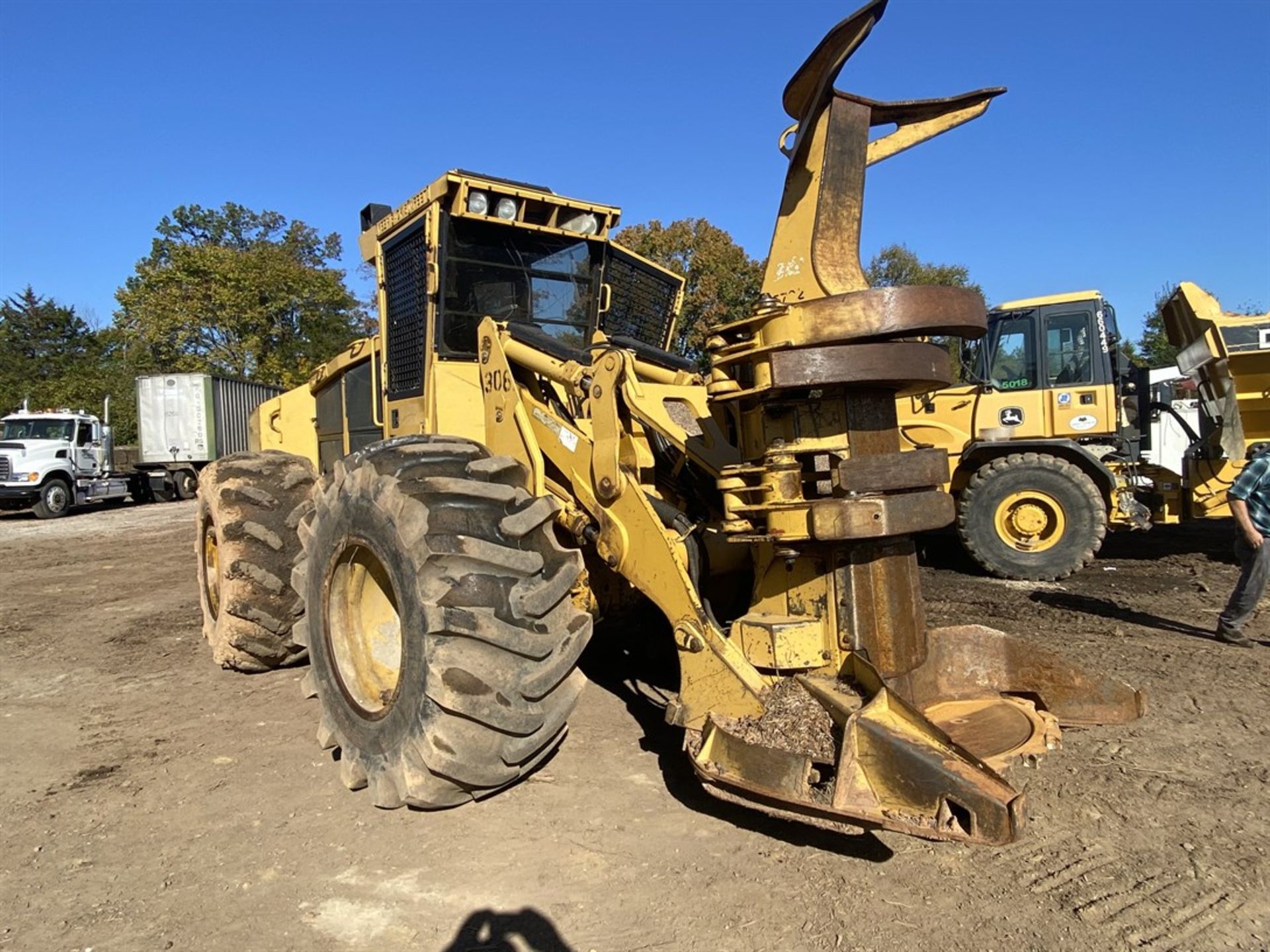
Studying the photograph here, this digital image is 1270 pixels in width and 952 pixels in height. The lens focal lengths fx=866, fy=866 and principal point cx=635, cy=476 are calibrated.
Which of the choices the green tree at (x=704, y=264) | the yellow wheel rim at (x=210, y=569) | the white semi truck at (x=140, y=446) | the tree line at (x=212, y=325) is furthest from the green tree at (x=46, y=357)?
the yellow wheel rim at (x=210, y=569)

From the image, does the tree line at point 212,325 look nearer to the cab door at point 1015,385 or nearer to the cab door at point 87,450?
the cab door at point 87,450

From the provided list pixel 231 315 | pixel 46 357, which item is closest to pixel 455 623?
pixel 231 315

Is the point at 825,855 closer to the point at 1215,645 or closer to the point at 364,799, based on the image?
the point at 364,799

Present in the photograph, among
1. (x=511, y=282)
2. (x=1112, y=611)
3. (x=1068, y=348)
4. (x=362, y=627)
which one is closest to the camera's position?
(x=362, y=627)

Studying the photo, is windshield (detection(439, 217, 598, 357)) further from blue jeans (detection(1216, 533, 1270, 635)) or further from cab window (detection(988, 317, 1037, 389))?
cab window (detection(988, 317, 1037, 389))

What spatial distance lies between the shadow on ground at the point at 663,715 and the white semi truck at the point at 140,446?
1992 centimetres

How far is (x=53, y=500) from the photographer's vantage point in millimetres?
20531

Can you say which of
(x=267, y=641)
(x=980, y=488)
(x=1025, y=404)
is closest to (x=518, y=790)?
(x=267, y=641)

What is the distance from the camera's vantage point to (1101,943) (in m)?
2.56

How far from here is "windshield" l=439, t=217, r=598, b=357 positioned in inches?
185

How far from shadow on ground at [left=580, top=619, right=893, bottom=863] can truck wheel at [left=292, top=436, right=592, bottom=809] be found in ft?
2.42

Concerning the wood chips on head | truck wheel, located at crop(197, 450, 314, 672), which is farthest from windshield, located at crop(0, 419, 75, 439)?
the wood chips on head

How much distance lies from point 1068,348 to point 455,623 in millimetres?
8191

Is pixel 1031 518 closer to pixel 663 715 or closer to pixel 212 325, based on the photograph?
pixel 663 715
